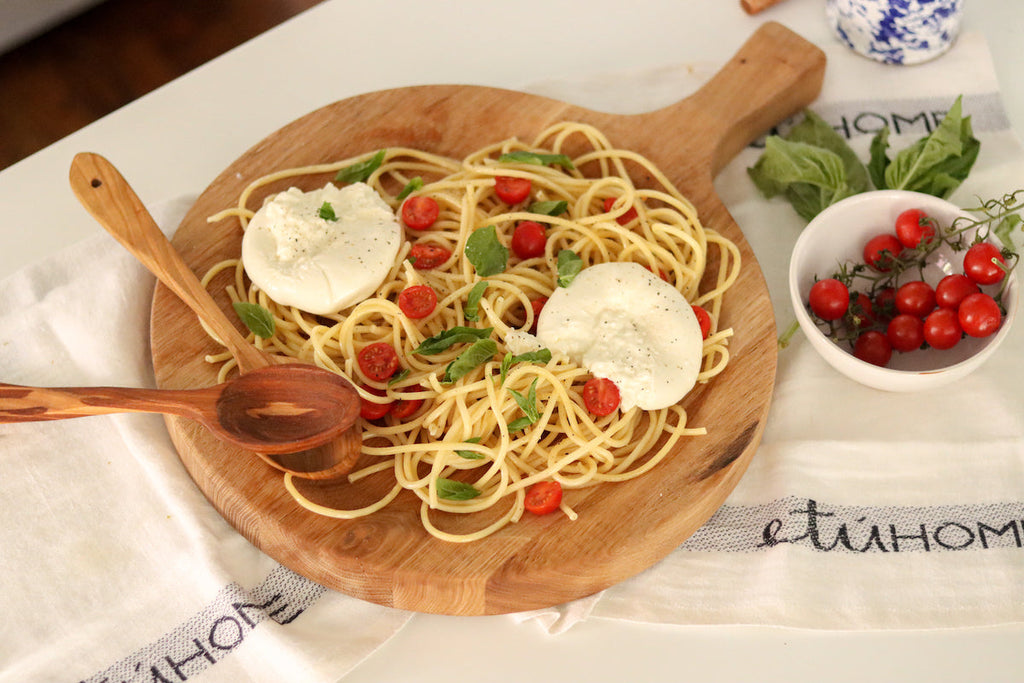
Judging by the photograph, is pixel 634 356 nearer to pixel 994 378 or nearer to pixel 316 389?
pixel 316 389

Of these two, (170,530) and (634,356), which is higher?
(170,530)

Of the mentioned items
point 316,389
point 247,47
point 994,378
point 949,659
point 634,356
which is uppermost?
point 247,47

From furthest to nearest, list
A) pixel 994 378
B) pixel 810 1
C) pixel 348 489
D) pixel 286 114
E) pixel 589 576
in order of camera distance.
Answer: pixel 810 1 → pixel 286 114 → pixel 994 378 → pixel 348 489 → pixel 589 576

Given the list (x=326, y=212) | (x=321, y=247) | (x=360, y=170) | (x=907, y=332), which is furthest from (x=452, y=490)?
(x=907, y=332)

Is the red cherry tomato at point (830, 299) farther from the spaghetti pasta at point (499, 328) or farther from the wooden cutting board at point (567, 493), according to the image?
the spaghetti pasta at point (499, 328)

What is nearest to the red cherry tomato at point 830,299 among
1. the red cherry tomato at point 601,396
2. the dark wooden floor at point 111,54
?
the red cherry tomato at point 601,396

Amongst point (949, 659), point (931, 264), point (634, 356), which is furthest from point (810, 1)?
point (949, 659)

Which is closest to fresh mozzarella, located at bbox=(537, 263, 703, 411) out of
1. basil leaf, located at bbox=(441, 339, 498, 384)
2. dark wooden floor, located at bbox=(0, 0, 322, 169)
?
basil leaf, located at bbox=(441, 339, 498, 384)
